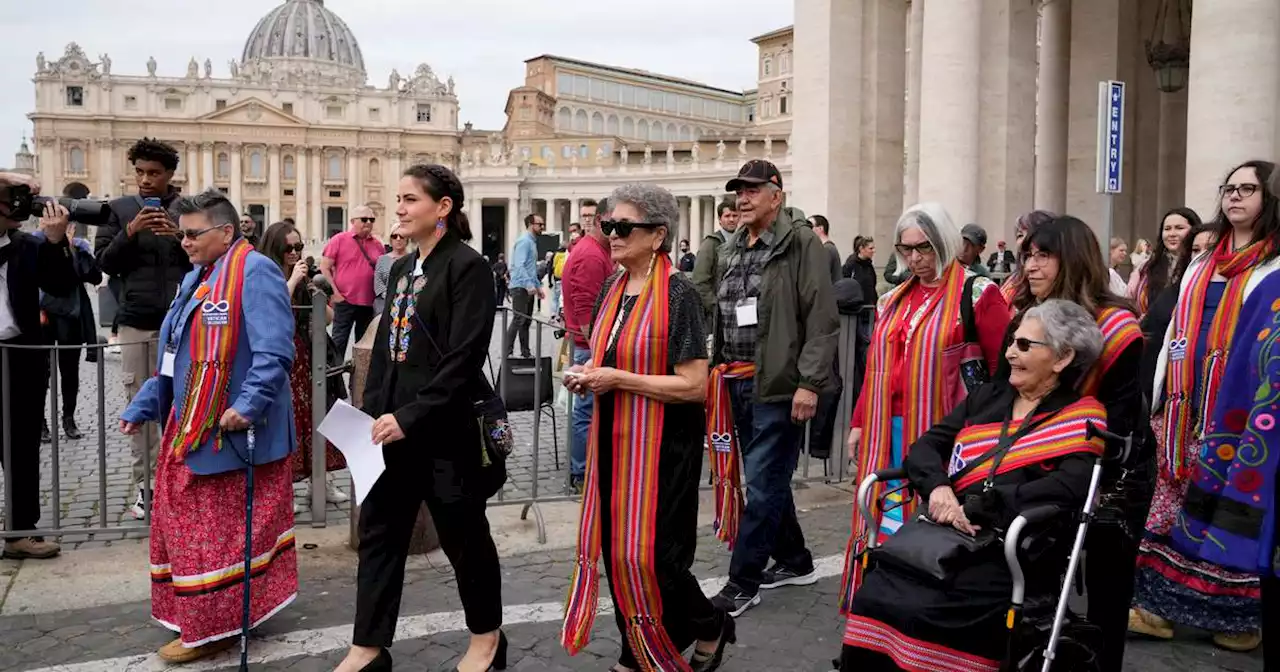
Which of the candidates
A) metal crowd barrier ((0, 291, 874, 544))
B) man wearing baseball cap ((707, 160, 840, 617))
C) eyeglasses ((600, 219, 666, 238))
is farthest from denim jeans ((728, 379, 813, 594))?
metal crowd barrier ((0, 291, 874, 544))

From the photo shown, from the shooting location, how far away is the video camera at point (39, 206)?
5.29 metres

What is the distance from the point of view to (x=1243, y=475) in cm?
365

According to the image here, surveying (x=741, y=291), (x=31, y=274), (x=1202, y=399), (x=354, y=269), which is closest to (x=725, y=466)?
(x=741, y=291)

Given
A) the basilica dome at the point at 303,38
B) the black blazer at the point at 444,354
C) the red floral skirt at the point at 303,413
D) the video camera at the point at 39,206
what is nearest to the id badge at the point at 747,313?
the black blazer at the point at 444,354

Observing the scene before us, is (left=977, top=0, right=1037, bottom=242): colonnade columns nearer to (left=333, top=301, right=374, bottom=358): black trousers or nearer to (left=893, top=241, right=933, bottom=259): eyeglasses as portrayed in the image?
(left=333, top=301, right=374, bottom=358): black trousers

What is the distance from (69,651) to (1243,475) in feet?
15.4

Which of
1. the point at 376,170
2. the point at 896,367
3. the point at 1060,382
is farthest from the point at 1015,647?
the point at 376,170

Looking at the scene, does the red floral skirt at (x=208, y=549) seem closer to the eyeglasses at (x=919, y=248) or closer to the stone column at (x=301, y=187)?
the eyeglasses at (x=919, y=248)

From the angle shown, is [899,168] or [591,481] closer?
[591,481]

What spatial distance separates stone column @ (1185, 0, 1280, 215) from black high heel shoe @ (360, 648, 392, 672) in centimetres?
992

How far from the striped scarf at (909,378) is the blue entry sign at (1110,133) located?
3.57m

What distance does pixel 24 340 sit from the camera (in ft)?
19.1

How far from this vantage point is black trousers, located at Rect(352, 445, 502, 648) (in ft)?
13.2

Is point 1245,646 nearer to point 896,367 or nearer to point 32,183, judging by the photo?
point 896,367
